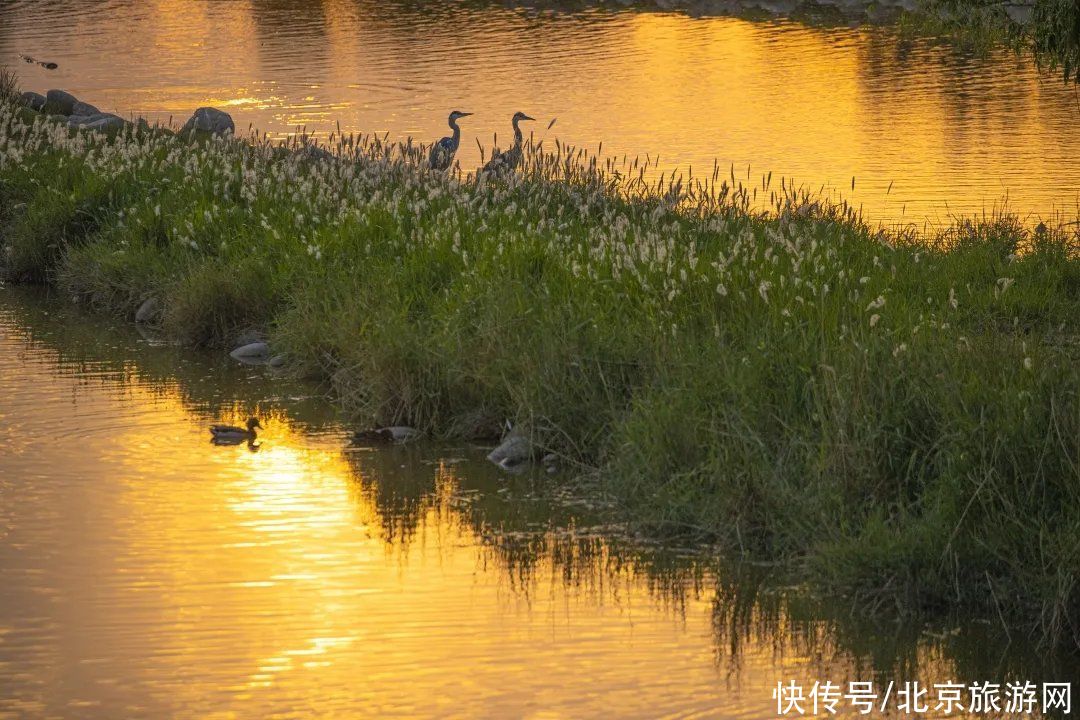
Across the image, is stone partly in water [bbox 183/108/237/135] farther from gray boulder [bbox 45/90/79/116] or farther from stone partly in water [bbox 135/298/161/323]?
stone partly in water [bbox 135/298/161/323]

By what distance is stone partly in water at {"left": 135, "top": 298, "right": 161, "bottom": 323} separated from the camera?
15.0 meters

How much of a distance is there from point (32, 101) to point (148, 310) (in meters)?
12.1

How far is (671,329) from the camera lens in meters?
10.5

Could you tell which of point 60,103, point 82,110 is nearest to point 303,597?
point 82,110

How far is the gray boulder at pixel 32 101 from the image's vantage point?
2545cm

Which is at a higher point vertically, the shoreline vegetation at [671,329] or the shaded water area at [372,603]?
the shoreline vegetation at [671,329]

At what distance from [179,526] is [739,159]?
15.9 m

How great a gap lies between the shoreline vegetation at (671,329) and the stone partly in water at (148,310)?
0.07 metres

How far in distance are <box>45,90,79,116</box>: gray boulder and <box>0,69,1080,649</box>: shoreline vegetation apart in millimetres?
7426

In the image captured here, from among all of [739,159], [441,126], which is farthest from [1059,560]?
[441,126]

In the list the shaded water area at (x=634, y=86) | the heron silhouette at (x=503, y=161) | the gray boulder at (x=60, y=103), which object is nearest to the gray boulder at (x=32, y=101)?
the gray boulder at (x=60, y=103)

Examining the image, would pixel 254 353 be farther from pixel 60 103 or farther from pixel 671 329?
pixel 60 103

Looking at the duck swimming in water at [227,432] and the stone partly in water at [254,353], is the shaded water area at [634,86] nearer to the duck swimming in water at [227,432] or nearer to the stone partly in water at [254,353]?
the stone partly in water at [254,353]

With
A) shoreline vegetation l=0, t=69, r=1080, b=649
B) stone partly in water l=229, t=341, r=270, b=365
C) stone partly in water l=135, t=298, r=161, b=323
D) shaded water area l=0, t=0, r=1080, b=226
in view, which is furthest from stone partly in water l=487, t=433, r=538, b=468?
shaded water area l=0, t=0, r=1080, b=226
